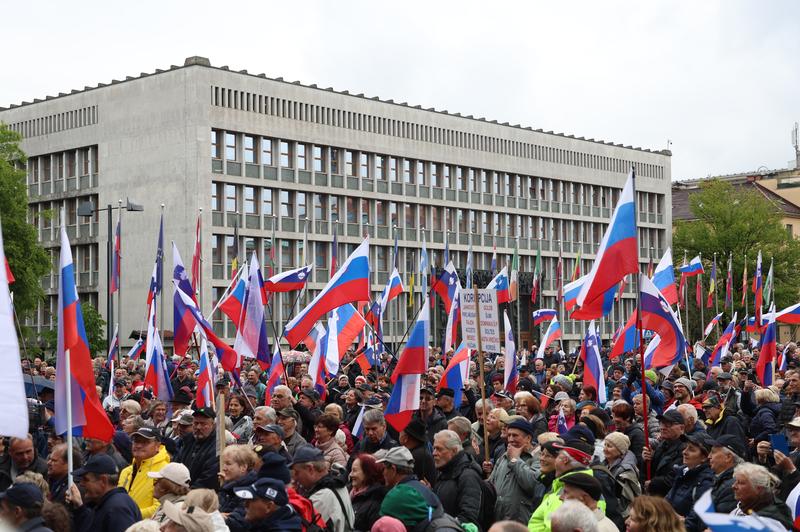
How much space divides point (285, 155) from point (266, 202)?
2735mm

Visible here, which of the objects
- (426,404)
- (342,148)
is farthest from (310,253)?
(426,404)

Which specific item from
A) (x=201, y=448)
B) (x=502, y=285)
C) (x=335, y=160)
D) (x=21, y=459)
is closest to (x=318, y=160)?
(x=335, y=160)

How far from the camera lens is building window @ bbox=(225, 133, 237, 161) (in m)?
59.6

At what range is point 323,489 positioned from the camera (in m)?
8.20

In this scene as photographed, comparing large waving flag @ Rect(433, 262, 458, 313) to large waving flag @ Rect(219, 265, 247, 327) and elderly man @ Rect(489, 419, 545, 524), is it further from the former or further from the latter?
elderly man @ Rect(489, 419, 545, 524)

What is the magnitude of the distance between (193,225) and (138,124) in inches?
253

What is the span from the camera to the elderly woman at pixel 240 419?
13.3m

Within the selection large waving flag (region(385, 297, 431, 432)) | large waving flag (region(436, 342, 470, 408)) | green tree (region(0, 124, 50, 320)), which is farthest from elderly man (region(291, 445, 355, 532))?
green tree (region(0, 124, 50, 320))

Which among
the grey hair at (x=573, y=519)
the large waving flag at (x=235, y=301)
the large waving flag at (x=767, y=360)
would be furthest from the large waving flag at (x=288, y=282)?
the grey hair at (x=573, y=519)

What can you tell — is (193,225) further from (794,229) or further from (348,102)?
(794,229)

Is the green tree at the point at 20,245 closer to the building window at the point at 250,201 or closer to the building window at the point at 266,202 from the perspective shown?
the building window at the point at 250,201

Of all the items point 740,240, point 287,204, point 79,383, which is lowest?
point 79,383

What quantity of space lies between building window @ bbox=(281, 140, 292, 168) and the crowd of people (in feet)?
159

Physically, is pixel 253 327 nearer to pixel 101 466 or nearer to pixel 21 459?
pixel 21 459
